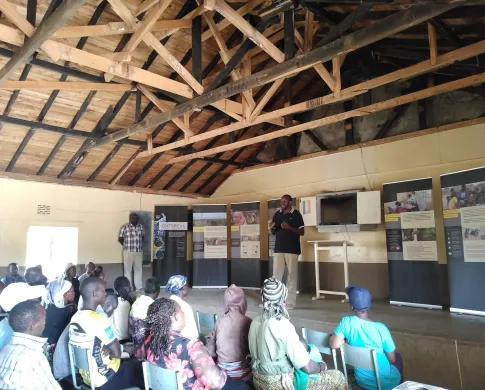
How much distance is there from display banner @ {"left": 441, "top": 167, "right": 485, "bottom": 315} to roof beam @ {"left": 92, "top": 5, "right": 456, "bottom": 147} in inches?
111

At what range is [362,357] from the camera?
2455mm

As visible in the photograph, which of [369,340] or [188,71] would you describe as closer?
[369,340]

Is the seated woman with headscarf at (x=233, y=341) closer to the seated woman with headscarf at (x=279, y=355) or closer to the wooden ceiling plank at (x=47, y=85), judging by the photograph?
the seated woman with headscarf at (x=279, y=355)

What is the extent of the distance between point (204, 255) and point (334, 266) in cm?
303

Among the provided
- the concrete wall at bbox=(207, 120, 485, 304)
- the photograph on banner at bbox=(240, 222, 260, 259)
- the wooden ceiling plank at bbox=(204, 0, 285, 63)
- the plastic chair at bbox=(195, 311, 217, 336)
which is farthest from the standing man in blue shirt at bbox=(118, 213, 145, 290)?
the wooden ceiling plank at bbox=(204, 0, 285, 63)

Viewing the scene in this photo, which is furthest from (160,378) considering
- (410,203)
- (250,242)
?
(250,242)

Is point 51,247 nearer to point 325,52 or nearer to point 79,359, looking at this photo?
point 79,359

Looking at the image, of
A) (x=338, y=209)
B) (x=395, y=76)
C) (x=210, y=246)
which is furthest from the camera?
(x=210, y=246)

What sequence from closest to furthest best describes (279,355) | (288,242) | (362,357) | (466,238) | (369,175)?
(279,355)
(362,357)
(466,238)
(288,242)
(369,175)

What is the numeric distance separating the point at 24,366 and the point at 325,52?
3.52m

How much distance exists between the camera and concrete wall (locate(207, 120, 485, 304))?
241 inches

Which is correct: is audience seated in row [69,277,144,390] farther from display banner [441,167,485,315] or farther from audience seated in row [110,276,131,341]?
display banner [441,167,485,315]

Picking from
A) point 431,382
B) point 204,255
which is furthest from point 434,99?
point 204,255

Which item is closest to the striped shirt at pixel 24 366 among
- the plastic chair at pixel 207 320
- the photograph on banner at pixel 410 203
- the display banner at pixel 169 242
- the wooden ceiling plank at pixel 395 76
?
the plastic chair at pixel 207 320
